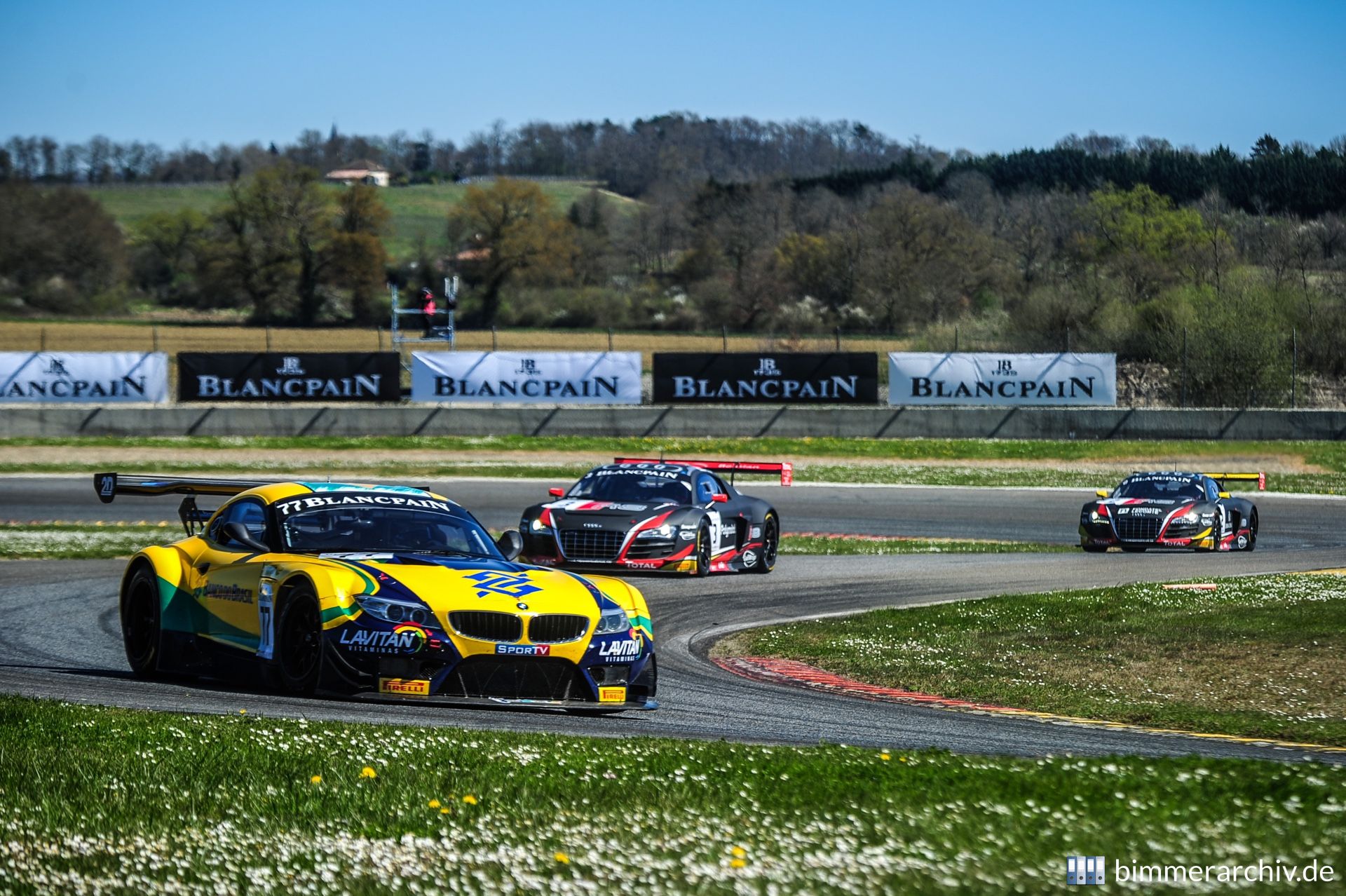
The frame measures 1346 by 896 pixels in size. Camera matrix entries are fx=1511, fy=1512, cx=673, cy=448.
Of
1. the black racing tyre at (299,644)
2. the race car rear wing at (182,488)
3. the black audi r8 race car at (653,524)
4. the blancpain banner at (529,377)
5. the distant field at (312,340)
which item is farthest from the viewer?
the distant field at (312,340)

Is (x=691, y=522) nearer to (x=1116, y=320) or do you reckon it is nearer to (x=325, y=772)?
(x=325, y=772)

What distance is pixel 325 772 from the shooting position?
614 centimetres

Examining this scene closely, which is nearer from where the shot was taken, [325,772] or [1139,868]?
[1139,868]

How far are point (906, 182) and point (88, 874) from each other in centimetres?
12430

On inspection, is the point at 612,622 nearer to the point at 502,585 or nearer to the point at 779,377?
the point at 502,585

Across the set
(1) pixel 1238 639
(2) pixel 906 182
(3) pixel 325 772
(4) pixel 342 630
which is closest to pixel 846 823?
(3) pixel 325 772

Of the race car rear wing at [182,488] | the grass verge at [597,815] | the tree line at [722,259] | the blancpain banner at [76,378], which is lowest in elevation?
the grass verge at [597,815]

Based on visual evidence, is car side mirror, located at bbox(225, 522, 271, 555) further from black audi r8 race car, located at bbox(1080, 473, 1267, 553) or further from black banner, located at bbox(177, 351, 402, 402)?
black banner, located at bbox(177, 351, 402, 402)

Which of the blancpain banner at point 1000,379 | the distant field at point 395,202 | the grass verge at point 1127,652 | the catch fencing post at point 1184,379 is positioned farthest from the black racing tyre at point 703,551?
the distant field at point 395,202

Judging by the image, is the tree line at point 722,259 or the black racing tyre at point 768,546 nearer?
the black racing tyre at point 768,546

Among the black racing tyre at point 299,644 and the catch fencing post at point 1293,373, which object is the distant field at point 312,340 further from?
the black racing tyre at point 299,644

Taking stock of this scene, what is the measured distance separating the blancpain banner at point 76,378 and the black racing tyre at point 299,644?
3068cm

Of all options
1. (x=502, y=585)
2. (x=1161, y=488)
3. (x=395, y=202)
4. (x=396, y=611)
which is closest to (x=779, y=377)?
(x=1161, y=488)

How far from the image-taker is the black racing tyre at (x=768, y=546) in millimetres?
19203
